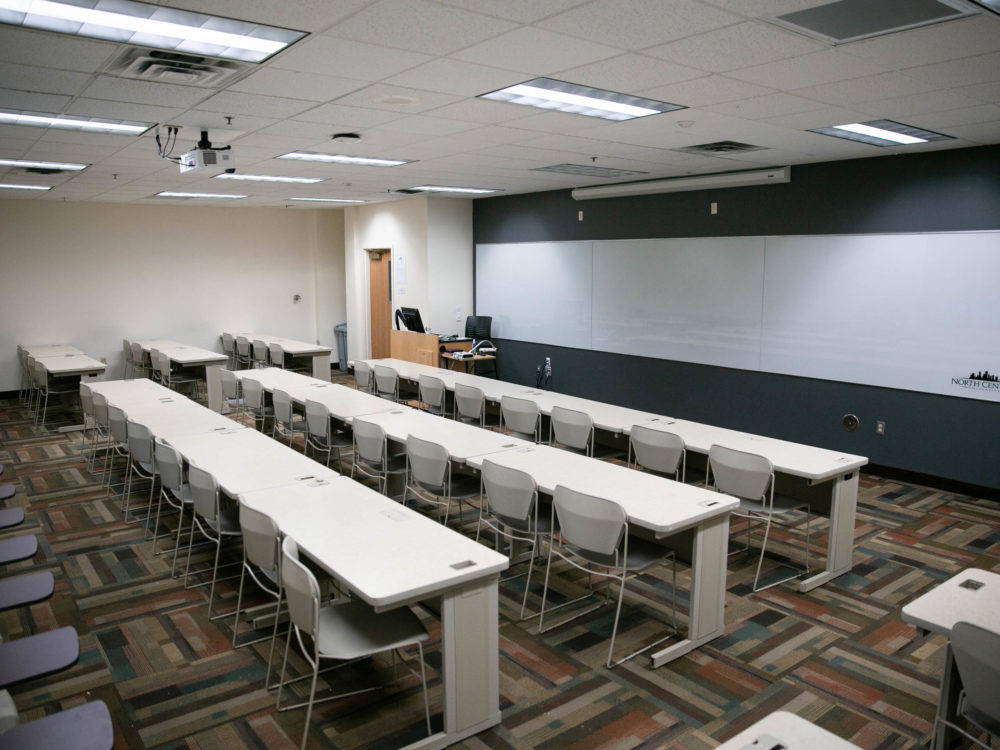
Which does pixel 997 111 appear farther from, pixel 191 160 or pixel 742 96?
pixel 191 160

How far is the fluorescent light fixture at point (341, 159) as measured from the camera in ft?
22.2

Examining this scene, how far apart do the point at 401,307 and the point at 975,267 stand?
796cm

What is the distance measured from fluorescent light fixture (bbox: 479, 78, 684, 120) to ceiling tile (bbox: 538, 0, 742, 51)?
0.81 m

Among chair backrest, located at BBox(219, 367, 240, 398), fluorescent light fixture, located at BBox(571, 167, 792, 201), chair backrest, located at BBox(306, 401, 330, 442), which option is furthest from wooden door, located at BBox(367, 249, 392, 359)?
chair backrest, located at BBox(306, 401, 330, 442)

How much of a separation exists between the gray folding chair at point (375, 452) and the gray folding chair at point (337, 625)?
2.17 meters

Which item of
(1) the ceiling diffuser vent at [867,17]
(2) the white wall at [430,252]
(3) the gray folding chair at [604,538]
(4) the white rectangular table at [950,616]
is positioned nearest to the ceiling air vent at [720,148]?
(1) the ceiling diffuser vent at [867,17]

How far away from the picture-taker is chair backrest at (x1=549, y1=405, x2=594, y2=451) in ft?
18.9

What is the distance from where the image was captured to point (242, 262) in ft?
43.1

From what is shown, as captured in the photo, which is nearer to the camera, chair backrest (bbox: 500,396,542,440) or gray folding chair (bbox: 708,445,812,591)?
gray folding chair (bbox: 708,445,812,591)

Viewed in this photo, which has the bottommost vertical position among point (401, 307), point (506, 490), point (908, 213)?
point (506, 490)

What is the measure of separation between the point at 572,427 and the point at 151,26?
3941 millimetres

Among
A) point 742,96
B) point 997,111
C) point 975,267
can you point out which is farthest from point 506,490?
point 975,267

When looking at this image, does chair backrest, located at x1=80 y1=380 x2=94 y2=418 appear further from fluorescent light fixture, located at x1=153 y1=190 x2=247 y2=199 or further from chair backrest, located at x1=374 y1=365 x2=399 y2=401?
fluorescent light fixture, located at x1=153 y1=190 x2=247 y2=199

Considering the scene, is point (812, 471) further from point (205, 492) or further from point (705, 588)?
point (205, 492)
